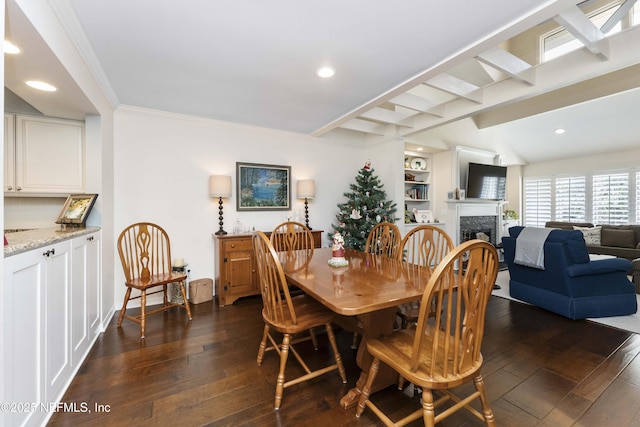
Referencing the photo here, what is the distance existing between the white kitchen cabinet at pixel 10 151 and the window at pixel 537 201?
30.3 ft

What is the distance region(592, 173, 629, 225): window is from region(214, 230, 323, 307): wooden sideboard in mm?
7244

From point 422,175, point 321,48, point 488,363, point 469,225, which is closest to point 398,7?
point 321,48

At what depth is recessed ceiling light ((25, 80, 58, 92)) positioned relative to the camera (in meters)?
Result: 1.95

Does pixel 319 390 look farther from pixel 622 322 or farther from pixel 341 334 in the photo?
pixel 622 322

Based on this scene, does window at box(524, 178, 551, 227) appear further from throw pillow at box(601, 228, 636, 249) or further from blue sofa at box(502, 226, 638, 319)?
blue sofa at box(502, 226, 638, 319)

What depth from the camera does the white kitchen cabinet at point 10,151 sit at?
2.42m

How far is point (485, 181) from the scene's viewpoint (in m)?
5.61

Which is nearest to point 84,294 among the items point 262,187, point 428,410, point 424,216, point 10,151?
point 10,151

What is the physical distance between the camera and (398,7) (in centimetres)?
164

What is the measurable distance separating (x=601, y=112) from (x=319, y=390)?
248 inches

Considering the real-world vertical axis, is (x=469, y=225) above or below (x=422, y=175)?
below

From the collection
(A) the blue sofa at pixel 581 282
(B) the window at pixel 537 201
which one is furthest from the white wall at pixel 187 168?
(B) the window at pixel 537 201

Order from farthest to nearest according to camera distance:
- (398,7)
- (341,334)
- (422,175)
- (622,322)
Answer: (422,175), (622,322), (341,334), (398,7)

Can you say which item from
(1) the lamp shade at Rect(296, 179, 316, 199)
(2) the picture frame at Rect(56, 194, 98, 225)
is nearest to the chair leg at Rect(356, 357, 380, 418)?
(2) the picture frame at Rect(56, 194, 98, 225)
